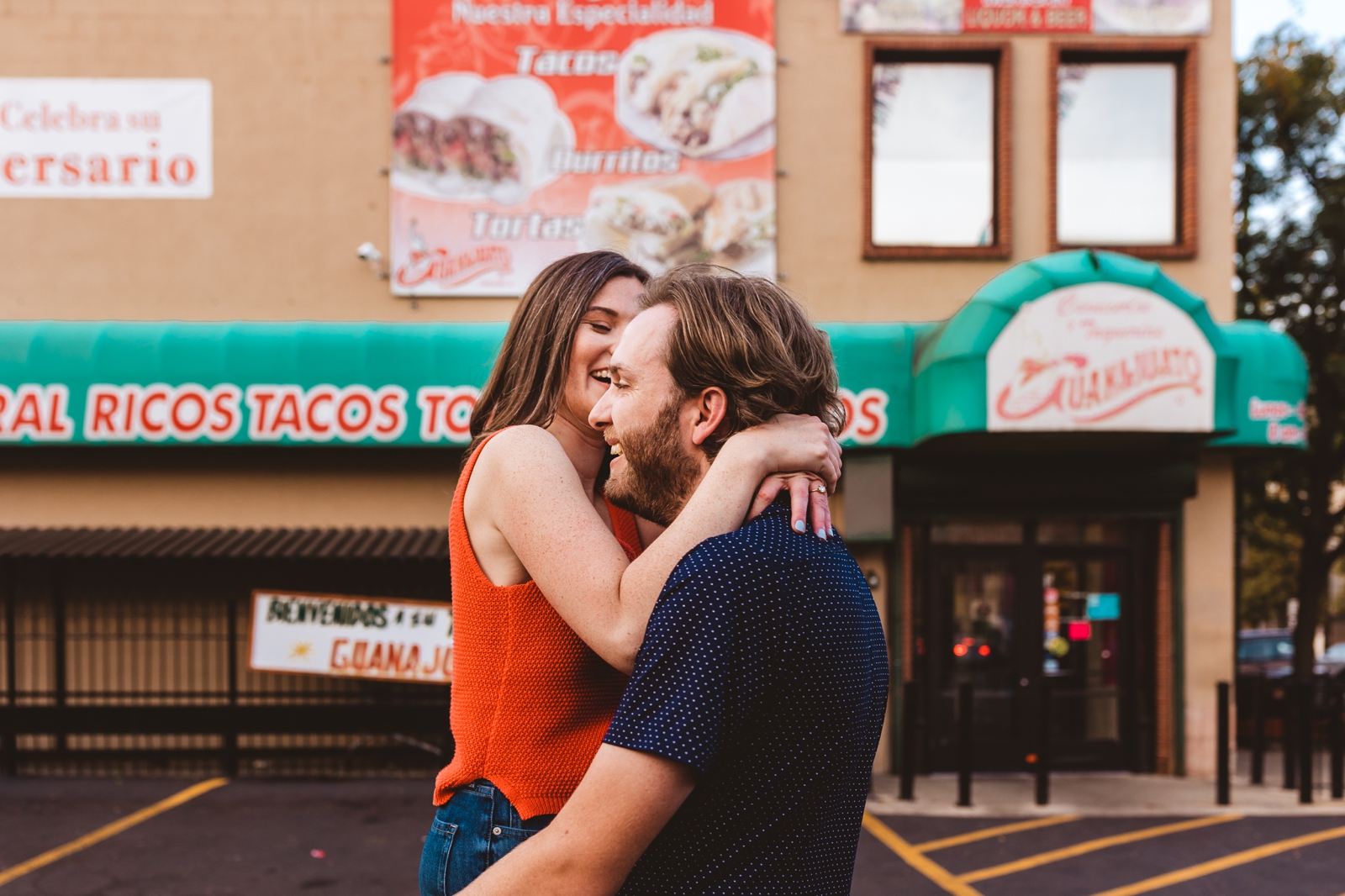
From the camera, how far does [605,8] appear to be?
9.70m

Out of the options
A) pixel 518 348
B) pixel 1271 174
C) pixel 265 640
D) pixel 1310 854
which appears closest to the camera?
pixel 518 348

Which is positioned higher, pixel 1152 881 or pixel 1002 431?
pixel 1002 431

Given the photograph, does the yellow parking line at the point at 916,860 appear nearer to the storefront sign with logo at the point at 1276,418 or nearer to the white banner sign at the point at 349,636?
the white banner sign at the point at 349,636

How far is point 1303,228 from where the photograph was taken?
13172 millimetres

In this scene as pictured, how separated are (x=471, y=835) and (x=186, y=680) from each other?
938 cm

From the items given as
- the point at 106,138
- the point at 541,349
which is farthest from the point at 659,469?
the point at 106,138

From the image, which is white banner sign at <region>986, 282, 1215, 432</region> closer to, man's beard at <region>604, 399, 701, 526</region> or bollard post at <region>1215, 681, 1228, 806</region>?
bollard post at <region>1215, 681, 1228, 806</region>

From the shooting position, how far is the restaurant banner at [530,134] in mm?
9680

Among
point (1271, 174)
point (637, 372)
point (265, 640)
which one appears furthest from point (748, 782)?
point (1271, 174)

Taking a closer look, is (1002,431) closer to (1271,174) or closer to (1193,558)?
(1193,558)

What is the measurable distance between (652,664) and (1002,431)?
299 inches

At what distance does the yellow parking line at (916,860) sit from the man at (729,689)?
187 inches

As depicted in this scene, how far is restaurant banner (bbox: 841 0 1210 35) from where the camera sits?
9867mm

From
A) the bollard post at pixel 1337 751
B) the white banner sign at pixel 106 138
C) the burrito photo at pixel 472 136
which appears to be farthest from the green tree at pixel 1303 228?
the white banner sign at pixel 106 138
